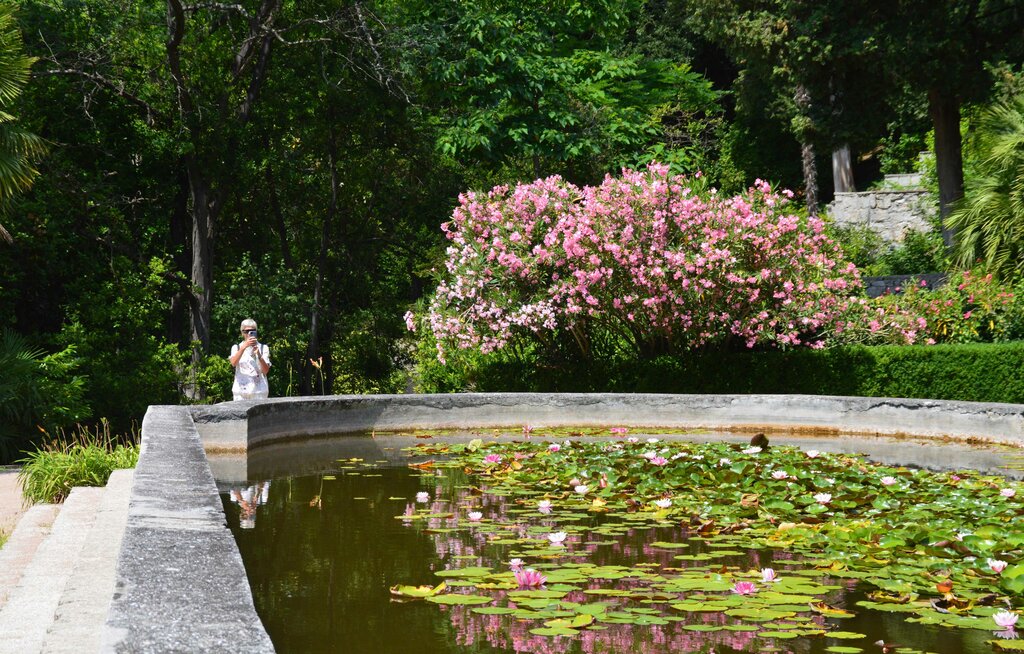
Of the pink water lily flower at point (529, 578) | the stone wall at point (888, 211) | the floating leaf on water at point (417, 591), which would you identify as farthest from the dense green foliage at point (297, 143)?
the pink water lily flower at point (529, 578)

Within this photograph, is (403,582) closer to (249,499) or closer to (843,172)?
(249,499)

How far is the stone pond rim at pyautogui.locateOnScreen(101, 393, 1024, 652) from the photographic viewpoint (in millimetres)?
3230

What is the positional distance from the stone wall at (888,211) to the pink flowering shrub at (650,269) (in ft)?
44.1

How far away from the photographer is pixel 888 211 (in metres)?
29.7

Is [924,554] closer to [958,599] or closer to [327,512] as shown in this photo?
[958,599]

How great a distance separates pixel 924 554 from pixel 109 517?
15.2 feet

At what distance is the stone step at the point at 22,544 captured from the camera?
604 centimetres

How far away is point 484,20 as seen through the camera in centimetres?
2266

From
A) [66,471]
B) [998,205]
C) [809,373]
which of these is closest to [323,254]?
[809,373]

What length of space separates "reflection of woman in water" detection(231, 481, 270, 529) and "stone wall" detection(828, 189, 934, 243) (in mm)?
23382

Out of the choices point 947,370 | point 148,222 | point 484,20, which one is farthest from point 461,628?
point 484,20

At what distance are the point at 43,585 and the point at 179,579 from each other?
7.39 ft

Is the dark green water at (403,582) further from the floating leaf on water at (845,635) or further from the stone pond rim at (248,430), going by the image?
the stone pond rim at (248,430)

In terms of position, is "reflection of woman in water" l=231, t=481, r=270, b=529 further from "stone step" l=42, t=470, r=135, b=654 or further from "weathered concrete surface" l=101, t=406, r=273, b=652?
"weathered concrete surface" l=101, t=406, r=273, b=652
